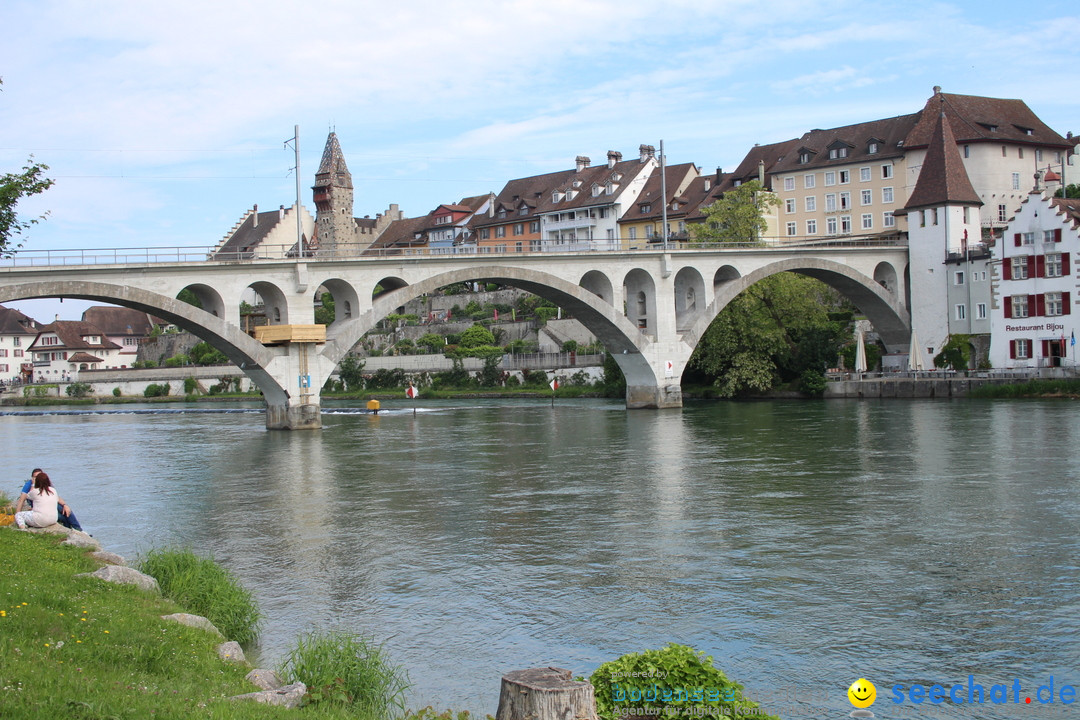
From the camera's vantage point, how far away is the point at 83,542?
14602mm

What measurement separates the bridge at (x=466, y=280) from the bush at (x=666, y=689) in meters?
39.4

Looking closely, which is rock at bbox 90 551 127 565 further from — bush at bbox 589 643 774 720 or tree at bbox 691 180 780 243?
tree at bbox 691 180 780 243

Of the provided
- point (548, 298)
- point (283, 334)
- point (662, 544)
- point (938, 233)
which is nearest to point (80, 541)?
point (662, 544)

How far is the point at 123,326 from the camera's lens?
392ft

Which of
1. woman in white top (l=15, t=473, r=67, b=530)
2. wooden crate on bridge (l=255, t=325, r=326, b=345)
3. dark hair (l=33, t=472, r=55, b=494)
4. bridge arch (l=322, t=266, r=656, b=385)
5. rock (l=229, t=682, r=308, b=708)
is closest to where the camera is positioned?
rock (l=229, t=682, r=308, b=708)

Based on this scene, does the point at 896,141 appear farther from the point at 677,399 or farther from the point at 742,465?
the point at 742,465

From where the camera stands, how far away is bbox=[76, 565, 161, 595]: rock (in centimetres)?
1199

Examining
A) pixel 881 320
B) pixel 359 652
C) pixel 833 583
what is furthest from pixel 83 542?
pixel 881 320

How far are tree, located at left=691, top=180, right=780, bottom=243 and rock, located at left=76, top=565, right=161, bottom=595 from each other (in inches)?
2098

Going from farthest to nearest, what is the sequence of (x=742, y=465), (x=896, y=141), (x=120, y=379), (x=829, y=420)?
(x=120, y=379), (x=896, y=141), (x=829, y=420), (x=742, y=465)

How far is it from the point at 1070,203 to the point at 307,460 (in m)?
41.9

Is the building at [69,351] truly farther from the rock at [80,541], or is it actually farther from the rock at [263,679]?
the rock at [263,679]

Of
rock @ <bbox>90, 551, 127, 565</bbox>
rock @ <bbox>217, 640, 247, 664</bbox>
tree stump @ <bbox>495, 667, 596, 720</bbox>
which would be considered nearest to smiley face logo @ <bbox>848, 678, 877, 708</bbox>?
tree stump @ <bbox>495, 667, 596, 720</bbox>

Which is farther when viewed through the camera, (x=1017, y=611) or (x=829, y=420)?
(x=829, y=420)
